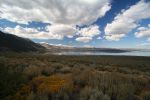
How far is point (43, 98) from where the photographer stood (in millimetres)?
5398

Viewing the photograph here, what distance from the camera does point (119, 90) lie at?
258 inches

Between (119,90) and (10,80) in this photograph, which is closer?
(119,90)

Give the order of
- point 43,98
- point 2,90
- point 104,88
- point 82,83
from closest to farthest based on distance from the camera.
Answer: point 43,98, point 2,90, point 104,88, point 82,83

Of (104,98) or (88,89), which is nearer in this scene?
(104,98)

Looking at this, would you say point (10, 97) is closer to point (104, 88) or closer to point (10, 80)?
point (10, 80)

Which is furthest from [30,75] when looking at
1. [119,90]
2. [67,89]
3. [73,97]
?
[119,90]

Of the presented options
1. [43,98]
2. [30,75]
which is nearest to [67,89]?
[43,98]

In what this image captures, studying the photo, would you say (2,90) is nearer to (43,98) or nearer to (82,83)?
(43,98)

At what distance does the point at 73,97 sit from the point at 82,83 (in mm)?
2304

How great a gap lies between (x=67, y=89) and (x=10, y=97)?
1988 mm

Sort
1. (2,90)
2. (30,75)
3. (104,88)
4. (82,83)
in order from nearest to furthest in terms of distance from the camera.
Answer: (2,90)
(104,88)
(82,83)
(30,75)

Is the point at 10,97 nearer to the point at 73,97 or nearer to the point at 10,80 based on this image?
the point at 10,80

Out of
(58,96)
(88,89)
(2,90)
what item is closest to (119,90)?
(88,89)

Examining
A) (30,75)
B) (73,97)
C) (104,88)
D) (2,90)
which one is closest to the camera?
(73,97)
